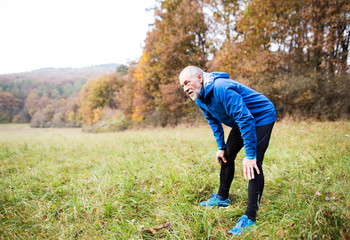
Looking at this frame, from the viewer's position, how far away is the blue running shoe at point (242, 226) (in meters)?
1.70

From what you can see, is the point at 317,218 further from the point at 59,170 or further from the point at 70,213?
the point at 59,170

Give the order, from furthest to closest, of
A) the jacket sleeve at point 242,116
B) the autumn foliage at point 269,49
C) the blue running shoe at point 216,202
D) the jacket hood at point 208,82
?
the autumn foliage at point 269,49 < the blue running shoe at point 216,202 < the jacket hood at point 208,82 < the jacket sleeve at point 242,116

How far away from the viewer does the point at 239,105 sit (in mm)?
1625

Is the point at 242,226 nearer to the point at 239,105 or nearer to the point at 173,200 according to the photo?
the point at 173,200

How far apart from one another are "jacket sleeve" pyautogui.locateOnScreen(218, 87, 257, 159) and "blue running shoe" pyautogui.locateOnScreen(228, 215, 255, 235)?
699 millimetres

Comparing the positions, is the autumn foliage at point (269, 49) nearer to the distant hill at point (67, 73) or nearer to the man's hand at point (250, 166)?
the man's hand at point (250, 166)

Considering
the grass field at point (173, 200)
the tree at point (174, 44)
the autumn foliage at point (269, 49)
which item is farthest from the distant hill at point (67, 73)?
the grass field at point (173, 200)

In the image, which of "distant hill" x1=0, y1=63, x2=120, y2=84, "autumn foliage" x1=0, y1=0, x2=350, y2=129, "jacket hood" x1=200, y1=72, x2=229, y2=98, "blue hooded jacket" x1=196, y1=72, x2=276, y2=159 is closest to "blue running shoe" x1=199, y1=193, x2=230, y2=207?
"blue hooded jacket" x1=196, y1=72, x2=276, y2=159

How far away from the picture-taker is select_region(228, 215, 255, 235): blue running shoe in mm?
1700

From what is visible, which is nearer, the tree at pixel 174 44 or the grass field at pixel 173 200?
the grass field at pixel 173 200

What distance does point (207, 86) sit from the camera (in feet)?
5.92

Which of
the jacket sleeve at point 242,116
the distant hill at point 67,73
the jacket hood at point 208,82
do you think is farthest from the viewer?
the distant hill at point 67,73

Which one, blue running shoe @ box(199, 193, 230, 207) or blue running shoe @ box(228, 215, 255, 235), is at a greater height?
blue running shoe @ box(228, 215, 255, 235)

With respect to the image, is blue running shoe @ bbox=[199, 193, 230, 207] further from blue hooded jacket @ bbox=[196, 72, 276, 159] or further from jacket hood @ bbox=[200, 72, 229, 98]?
jacket hood @ bbox=[200, 72, 229, 98]
